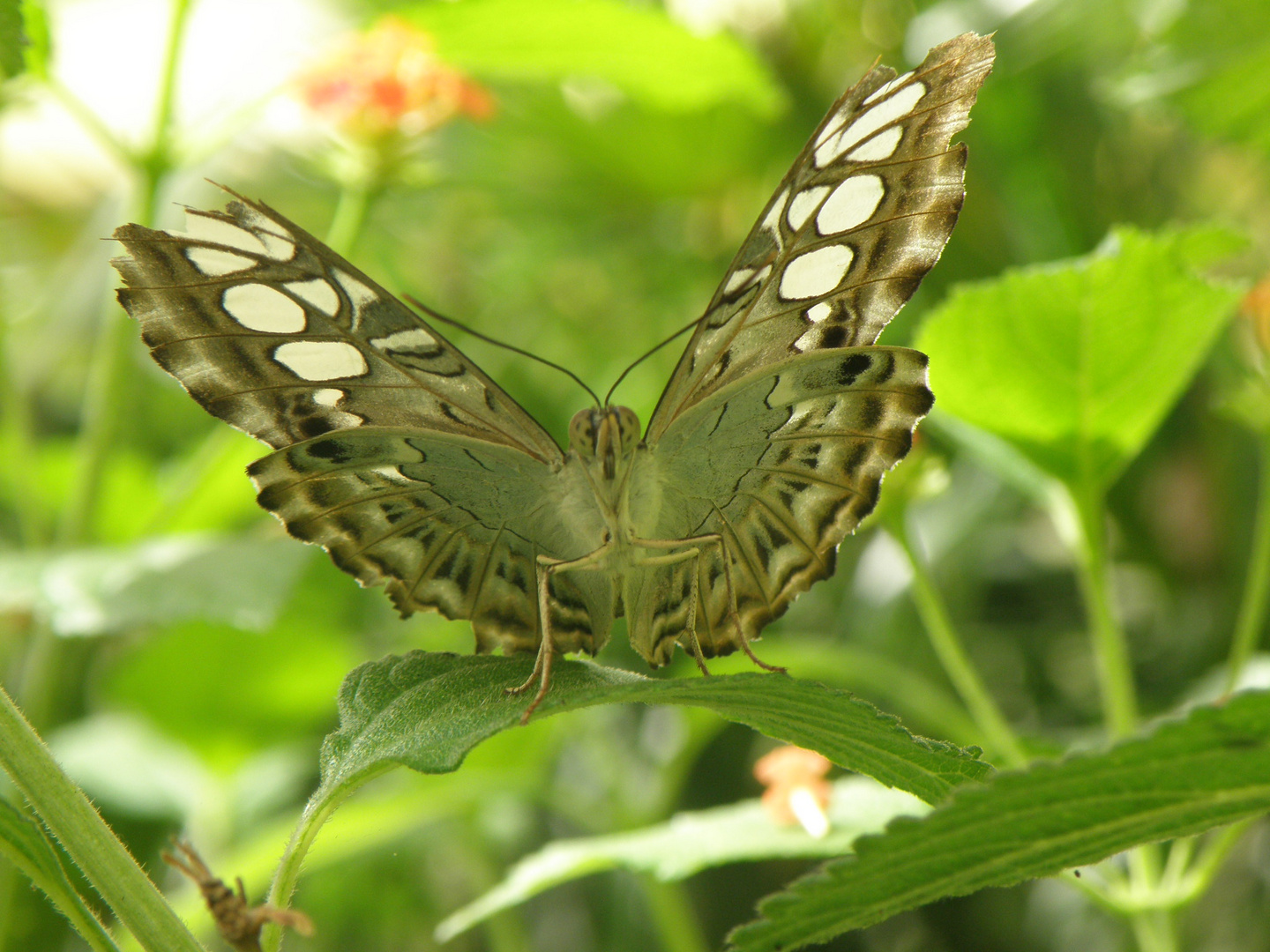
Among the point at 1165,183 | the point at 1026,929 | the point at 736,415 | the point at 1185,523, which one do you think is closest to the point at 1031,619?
the point at 1185,523

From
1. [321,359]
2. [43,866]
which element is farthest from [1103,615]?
[43,866]

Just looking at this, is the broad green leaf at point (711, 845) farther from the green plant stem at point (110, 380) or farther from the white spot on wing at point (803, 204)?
the green plant stem at point (110, 380)

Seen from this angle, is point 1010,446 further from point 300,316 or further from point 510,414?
point 300,316

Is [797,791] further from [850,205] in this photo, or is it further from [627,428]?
[850,205]

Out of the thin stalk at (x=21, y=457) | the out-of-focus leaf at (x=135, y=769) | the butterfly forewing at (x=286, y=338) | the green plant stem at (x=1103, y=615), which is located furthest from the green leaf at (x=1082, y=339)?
the out-of-focus leaf at (x=135, y=769)

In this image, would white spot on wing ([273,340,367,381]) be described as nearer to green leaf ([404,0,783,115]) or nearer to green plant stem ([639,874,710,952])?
green leaf ([404,0,783,115])

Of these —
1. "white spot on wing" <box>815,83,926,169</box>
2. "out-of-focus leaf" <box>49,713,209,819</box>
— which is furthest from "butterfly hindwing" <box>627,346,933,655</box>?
"out-of-focus leaf" <box>49,713,209,819</box>

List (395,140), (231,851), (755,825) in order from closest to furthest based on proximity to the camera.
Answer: (755,825) < (395,140) < (231,851)
